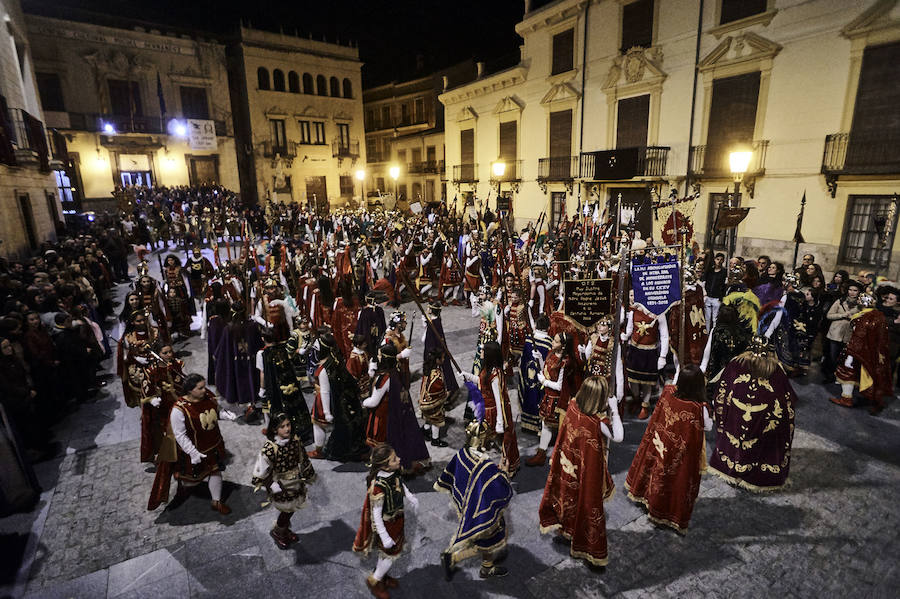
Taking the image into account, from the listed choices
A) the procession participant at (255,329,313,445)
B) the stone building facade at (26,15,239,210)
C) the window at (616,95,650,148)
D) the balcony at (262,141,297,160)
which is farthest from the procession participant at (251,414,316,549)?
the balcony at (262,141,297,160)

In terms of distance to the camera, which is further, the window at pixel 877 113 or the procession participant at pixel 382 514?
the window at pixel 877 113

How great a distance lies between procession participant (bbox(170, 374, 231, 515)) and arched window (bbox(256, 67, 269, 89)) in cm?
3683

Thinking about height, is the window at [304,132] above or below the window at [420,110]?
below

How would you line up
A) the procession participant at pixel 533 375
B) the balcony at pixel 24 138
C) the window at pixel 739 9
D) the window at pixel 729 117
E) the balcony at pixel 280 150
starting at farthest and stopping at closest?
the balcony at pixel 280 150, the window at pixel 729 117, the window at pixel 739 9, the balcony at pixel 24 138, the procession participant at pixel 533 375

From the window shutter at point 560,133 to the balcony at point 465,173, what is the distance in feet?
20.3

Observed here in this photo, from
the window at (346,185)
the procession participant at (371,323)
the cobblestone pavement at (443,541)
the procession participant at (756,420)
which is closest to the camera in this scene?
the cobblestone pavement at (443,541)

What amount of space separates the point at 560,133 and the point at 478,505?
72.7 feet

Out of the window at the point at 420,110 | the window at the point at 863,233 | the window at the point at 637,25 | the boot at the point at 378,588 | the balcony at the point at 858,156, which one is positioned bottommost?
the boot at the point at 378,588

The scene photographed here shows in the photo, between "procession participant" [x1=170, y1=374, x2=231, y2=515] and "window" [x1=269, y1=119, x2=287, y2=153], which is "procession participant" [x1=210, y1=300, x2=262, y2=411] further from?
"window" [x1=269, y1=119, x2=287, y2=153]

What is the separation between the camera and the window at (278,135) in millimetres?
36250

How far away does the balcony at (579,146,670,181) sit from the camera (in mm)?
18423

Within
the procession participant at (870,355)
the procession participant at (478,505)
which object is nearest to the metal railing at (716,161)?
the procession participant at (870,355)

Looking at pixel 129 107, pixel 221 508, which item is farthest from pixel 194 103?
pixel 221 508

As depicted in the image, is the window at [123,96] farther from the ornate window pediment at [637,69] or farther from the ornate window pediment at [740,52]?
the ornate window pediment at [740,52]
